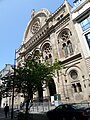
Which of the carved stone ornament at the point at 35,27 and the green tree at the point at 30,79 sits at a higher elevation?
the carved stone ornament at the point at 35,27

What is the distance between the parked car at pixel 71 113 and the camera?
38.1ft

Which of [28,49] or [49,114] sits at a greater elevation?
[28,49]

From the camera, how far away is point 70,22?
90.5 ft

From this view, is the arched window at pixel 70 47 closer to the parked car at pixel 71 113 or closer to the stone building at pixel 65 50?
the stone building at pixel 65 50

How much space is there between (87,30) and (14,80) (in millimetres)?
13744

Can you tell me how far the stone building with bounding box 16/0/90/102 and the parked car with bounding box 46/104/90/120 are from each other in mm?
8938

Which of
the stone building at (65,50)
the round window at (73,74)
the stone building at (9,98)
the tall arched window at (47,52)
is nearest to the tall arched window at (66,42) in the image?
the stone building at (65,50)

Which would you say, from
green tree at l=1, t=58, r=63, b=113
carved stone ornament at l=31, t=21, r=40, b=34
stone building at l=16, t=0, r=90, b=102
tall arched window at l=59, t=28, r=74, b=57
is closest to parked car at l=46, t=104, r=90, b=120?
green tree at l=1, t=58, r=63, b=113

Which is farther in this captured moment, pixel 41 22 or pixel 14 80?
pixel 41 22

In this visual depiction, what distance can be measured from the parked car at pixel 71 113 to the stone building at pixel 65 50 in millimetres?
8938

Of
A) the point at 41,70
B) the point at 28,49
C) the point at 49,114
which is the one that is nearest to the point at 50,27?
the point at 28,49

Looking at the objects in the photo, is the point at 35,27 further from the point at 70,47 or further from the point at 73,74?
the point at 73,74

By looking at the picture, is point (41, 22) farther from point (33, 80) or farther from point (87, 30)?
point (33, 80)

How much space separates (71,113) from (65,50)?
689 inches
